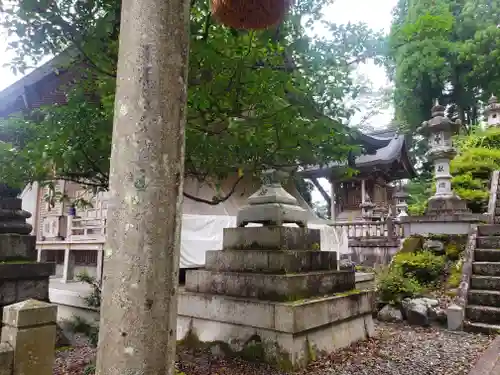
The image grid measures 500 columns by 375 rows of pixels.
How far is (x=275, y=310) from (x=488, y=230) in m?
6.06

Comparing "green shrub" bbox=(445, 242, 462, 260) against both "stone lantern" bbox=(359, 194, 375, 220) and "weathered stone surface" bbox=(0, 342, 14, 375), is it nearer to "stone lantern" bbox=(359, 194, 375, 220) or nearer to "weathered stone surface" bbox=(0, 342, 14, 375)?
"weathered stone surface" bbox=(0, 342, 14, 375)

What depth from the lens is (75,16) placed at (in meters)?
2.97

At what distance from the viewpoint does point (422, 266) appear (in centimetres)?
762

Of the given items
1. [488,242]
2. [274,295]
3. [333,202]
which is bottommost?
[274,295]

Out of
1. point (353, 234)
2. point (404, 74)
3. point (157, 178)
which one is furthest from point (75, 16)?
point (404, 74)

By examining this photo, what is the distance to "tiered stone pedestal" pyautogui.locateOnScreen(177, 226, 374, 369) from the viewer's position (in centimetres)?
402

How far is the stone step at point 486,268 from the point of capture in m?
6.56

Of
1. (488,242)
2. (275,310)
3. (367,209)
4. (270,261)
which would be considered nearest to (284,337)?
(275,310)

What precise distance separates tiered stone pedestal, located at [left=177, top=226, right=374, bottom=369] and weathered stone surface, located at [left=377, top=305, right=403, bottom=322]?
1.33 m

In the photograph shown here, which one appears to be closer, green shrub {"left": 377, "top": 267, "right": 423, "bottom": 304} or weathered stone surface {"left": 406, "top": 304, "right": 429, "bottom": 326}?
weathered stone surface {"left": 406, "top": 304, "right": 429, "bottom": 326}

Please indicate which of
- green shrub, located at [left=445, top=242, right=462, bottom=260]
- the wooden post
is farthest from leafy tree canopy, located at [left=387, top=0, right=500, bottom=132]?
green shrub, located at [left=445, top=242, right=462, bottom=260]

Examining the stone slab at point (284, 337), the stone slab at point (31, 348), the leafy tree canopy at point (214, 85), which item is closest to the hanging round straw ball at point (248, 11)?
the leafy tree canopy at point (214, 85)

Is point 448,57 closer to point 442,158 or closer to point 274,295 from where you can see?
point 442,158

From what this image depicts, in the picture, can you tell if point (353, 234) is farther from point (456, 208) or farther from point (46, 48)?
point (46, 48)
